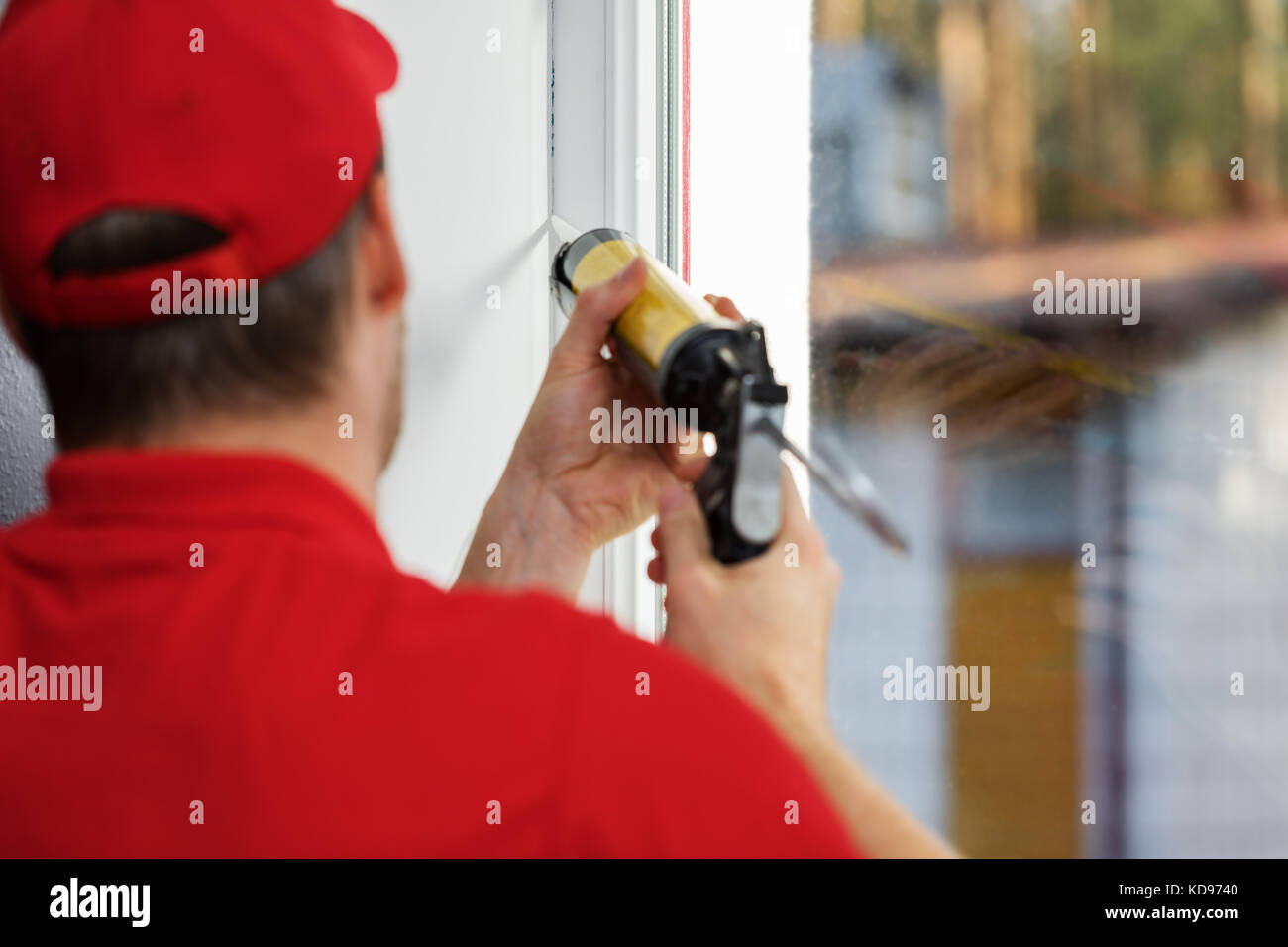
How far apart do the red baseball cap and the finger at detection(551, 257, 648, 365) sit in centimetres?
27

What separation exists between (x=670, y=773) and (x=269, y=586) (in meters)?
0.19

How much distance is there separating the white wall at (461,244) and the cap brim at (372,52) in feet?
1.35

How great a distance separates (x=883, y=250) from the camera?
1138 millimetres

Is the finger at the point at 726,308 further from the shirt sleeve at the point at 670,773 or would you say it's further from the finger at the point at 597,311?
the shirt sleeve at the point at 670,773

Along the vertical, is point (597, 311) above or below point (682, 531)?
above

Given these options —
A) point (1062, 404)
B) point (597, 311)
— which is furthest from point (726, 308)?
point (1062, 404)

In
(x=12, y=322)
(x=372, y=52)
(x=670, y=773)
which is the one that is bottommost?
(x=670, y=773)

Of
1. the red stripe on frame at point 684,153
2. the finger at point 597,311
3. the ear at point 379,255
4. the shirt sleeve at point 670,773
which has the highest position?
the red stripe on frame at point 684,153

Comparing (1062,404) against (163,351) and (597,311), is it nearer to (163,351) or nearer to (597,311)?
(597,311)

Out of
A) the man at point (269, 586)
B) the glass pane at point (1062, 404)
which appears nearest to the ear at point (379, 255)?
the man at point (269, 586)

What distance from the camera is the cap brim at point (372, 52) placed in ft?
2.01

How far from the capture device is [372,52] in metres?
0.64
